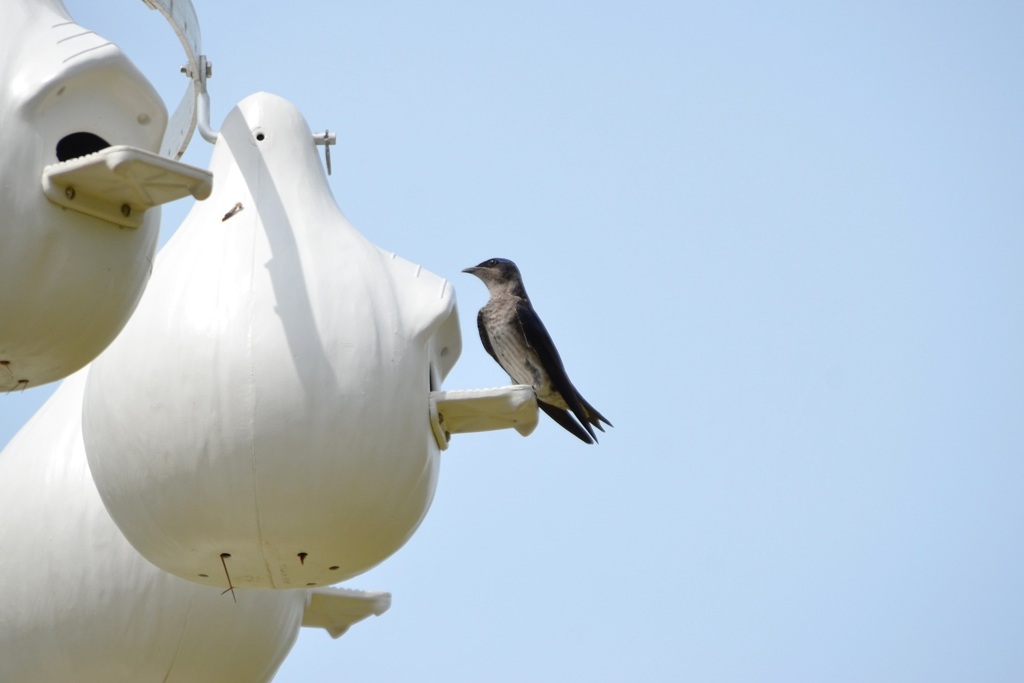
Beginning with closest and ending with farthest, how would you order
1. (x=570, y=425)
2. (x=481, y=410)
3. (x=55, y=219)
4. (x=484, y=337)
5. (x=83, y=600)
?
(x=55, y=219), (x=481, y=410), (x=83, y=600), (x=570, y=425), (x=484, y=337)

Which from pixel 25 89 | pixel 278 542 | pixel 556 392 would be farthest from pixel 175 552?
pixel 556 392

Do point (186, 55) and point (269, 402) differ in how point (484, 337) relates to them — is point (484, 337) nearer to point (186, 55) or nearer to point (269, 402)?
point (186, 55)

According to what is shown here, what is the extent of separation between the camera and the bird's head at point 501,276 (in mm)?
7055

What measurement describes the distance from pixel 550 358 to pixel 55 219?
9.32ft

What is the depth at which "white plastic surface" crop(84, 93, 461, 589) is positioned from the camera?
4.67 metres

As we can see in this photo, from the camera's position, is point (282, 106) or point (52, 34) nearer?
point (52, 34)

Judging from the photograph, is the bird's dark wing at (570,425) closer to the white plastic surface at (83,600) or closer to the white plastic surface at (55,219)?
the white plastic surface at (83,600)

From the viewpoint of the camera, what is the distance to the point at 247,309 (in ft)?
15.6

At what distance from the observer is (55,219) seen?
4078 mm

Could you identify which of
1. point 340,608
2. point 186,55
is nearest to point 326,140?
point 186,55

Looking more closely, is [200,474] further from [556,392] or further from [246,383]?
[556,392]

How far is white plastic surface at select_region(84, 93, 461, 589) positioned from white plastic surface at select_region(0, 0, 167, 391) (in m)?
0.40

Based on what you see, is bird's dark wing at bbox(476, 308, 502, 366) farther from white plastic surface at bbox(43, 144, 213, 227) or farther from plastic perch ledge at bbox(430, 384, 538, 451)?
white plastic surface at bbox(43, 144, 213, 227)

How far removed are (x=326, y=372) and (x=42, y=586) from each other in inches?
60.8
